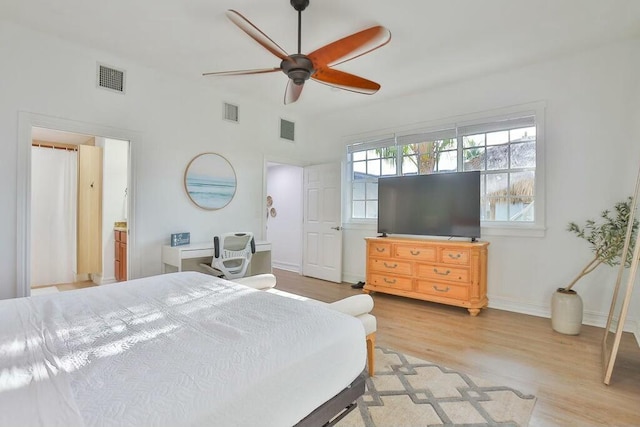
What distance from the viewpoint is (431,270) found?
3.84 metres

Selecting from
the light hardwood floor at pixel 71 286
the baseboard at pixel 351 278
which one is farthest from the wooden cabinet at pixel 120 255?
the baseboard at pixel 351 278

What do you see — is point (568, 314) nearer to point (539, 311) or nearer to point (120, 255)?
point (539, 311)

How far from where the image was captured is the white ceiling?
8.49 ft

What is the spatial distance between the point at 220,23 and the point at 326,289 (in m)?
3.51

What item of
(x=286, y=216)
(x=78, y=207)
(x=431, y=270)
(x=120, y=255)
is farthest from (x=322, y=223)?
(x=78, y=207)

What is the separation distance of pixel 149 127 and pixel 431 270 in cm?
373

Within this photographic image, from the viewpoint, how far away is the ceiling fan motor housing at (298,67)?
232cm

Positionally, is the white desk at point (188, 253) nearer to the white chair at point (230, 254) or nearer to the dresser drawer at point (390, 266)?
the white chair at point (230, 254)

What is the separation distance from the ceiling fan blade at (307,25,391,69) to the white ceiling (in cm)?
51

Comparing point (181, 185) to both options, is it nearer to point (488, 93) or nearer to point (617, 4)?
point (488, 93)

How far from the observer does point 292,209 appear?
6.57 m

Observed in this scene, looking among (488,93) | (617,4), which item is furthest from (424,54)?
(617,4)

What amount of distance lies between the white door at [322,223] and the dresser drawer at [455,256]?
175cm

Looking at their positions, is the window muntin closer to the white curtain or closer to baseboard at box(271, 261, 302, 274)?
baseboard at box(271, 261, 302, 274)
